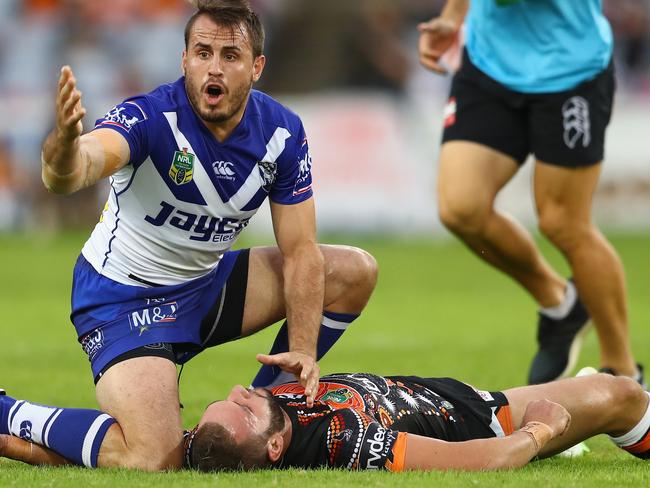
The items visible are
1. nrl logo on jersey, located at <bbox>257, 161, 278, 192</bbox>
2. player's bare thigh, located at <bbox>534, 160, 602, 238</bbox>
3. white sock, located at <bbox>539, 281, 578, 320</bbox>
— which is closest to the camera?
nrl logo on jersey, located at <bbox>257, 161, 278, 192</bbox>

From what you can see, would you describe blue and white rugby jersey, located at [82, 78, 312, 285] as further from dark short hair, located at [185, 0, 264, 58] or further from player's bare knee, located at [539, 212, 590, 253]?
player's bare knee, located at [539, 212, 590, 253]

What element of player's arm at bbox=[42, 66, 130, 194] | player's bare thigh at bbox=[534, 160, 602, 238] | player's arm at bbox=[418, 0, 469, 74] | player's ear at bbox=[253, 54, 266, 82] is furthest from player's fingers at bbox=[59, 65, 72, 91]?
player's arm at bbox=[418, 0, 469, 74]

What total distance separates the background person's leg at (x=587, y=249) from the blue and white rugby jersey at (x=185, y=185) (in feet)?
5.44

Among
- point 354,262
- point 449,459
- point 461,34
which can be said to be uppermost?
point 461,34

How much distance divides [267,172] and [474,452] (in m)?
1.53

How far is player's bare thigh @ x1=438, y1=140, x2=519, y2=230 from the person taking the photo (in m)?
6.65

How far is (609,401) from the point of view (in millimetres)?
5023

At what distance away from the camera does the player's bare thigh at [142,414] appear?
15.7ft

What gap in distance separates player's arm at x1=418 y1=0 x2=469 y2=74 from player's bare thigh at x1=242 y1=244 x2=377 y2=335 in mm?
1879

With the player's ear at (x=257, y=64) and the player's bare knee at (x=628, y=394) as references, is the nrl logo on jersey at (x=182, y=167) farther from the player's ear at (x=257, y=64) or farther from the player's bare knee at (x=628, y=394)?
the player's bare knee at (x=628, y=394)

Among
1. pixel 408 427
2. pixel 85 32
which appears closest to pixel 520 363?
pixel 408 427

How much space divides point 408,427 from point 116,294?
4.57ft

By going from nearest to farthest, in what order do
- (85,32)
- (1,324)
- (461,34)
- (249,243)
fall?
1. (461,34)
2. (1,324)
3. (249,243)
4. (85,32)

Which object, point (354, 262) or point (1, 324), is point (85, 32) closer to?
point (1, 324)
